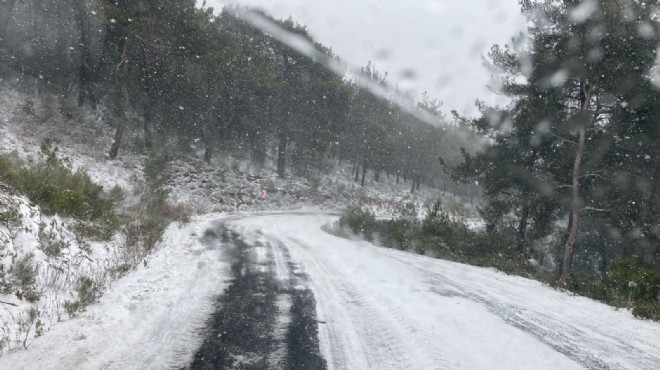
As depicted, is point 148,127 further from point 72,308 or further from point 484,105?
point 72,308

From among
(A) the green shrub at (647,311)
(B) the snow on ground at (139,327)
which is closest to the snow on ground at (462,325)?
(A) the green shrub at (647,311)

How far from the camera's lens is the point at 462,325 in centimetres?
520

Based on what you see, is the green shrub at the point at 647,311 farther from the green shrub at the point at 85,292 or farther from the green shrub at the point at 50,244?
the green shrub at the point at 50,244

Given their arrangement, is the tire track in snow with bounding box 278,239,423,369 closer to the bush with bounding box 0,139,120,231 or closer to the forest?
the bush with bounding box 0,139,120,231

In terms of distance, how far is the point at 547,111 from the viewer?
13.7 m

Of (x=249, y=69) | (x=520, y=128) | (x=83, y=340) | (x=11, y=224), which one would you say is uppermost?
(x=249, y=69)

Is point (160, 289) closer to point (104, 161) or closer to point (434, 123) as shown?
point (104, 161)

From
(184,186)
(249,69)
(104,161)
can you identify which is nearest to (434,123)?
(249,69)

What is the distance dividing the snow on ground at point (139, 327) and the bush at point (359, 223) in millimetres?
9799

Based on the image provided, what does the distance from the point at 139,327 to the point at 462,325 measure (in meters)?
3.94

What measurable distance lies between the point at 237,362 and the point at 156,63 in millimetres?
23499

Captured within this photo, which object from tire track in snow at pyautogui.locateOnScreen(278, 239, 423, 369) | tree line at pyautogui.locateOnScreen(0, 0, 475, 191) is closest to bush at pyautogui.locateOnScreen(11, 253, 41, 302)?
tire track in snow at pyautogui.locateOnScreen(278, 239, 423, 369)

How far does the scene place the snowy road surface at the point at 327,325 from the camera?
3914 millimetres

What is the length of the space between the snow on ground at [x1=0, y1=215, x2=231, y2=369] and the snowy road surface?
16mm
